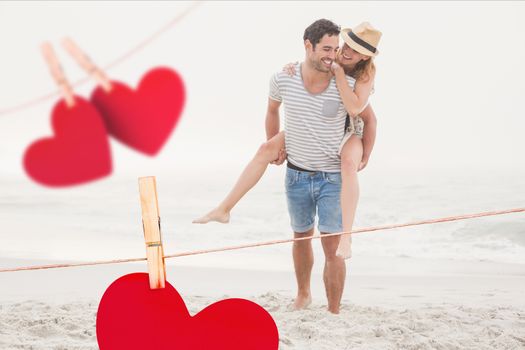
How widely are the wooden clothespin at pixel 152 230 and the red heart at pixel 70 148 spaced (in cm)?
36

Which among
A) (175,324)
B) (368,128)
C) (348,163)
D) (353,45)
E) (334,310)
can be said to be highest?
(353,45)

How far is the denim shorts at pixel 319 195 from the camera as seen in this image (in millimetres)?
2738

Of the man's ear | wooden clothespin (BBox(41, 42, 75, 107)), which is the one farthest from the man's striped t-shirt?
wooden clothespin (BBox(41, 42, 75, 107))

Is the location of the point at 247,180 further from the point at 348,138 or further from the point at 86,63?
the point at 86,63

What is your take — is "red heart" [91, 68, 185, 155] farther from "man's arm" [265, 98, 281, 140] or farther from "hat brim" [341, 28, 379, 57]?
"man's arm" [265, 98, 281, 140]

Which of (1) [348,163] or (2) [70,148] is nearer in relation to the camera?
→ (2) [70,148]

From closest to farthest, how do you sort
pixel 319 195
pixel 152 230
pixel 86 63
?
1. pixel 86 63
2. pixel 152 230
3. pixel 319 195

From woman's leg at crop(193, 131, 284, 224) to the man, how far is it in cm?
6

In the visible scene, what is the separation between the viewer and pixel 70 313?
3.40m

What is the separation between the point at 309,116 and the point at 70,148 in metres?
1.13

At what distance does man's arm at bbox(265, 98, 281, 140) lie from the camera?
2670 mm

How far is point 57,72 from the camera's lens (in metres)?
1.53

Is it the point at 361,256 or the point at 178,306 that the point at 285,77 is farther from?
the point at 361,256

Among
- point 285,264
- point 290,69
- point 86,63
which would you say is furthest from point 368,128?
point 285,264
